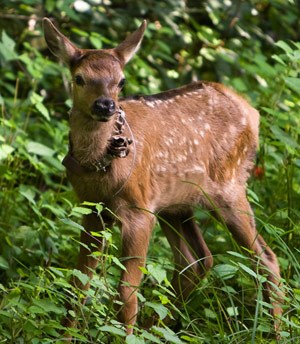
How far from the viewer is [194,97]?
24.1ft

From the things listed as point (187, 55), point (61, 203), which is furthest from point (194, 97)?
point (187, 55)

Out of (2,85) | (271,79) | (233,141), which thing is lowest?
(2,85)

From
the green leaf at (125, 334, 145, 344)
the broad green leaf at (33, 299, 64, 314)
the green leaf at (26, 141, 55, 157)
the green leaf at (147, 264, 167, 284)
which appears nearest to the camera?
the green leaf at (125, 334, 145, 344)

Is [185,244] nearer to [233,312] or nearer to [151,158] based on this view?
[151,158]

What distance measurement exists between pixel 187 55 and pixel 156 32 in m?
0.46

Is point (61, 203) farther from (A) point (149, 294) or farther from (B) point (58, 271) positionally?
(B) point (58, 271)

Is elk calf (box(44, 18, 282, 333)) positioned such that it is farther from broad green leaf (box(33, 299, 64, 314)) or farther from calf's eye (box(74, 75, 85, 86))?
broad green leaf (box(33, 299, 64, 314))

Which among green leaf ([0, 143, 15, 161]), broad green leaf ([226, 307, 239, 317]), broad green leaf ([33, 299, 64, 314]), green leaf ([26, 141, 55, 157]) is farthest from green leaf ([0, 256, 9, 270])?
broad green leaf ([226, 307, 239, 317])

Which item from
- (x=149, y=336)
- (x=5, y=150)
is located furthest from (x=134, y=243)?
(x=5, y=150)

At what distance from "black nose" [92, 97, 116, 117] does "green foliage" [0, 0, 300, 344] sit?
55 cm

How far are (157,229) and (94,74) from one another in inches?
73.5

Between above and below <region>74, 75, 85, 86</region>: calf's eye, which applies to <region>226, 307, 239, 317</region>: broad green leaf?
below

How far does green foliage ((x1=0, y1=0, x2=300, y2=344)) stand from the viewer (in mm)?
5707

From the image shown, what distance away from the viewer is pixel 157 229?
7.85 meters
